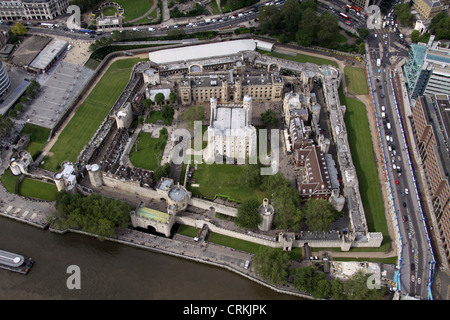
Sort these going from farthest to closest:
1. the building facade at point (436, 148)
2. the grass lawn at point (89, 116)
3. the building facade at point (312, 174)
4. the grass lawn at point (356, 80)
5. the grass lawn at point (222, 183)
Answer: the grass lawn at point (356, 80) < the grass lawn at point (89, 116) < the grass lawn at point (222, 183) < the building facade at point (312, 174) < the building facade at point (436, 148)

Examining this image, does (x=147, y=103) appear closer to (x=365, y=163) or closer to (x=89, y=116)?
(x=89, y=116)

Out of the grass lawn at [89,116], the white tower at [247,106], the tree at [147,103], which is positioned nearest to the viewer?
the white tower at [247,106]

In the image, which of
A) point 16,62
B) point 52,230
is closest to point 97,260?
point 52,230

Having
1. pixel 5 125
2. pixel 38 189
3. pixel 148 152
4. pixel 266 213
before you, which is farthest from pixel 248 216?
pixel 5 125

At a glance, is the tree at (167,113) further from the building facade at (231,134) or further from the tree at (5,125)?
the tree at (5,125)

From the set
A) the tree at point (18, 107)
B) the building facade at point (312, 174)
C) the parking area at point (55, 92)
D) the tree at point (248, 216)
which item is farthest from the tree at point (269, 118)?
the tree at point (18, 107)

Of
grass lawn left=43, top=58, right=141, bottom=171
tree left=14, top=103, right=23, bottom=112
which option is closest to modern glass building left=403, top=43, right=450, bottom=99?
grass lawn left=43, top=58, right=141, bottom=171

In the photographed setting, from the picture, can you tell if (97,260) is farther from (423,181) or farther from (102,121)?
(423,181)
